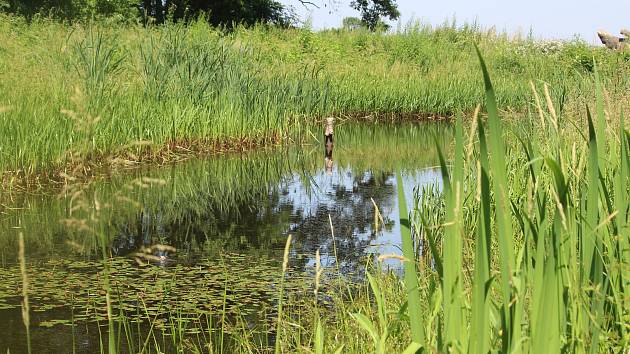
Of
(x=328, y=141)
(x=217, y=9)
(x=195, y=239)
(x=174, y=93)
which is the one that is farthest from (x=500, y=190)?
(x=217, y=9)

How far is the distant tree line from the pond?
13.3 metres

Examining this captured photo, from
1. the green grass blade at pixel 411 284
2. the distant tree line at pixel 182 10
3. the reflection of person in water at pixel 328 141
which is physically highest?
the distant tree line at pixel 182 10

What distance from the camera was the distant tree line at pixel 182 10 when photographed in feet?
78.8

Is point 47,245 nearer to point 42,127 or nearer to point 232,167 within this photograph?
point 42,127

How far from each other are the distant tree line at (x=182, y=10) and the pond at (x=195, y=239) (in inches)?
525

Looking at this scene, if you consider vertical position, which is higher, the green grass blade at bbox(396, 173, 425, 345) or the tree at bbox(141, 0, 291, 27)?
the tree at bbox(141, 0, 291, 27)

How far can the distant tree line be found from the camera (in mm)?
24031

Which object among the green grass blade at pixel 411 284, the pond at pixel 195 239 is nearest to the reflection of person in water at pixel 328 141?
the pond at pixel 195 239

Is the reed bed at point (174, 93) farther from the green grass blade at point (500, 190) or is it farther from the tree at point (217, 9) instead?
the tree at point (217, 9)

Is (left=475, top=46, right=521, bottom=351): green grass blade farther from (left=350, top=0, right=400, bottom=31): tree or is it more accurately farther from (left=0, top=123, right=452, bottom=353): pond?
(left=350, top=0, right=400, bottom=31): tree

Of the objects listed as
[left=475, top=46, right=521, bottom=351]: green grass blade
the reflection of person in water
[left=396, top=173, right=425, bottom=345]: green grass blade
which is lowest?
the reflection of person in water

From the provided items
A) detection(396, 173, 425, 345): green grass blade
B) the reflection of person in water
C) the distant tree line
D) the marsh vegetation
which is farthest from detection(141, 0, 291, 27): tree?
detection(396, 173, 425, 345): green grass blade

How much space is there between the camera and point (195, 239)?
6.29 meters

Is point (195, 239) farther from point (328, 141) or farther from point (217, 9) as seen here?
point (217, 9)
